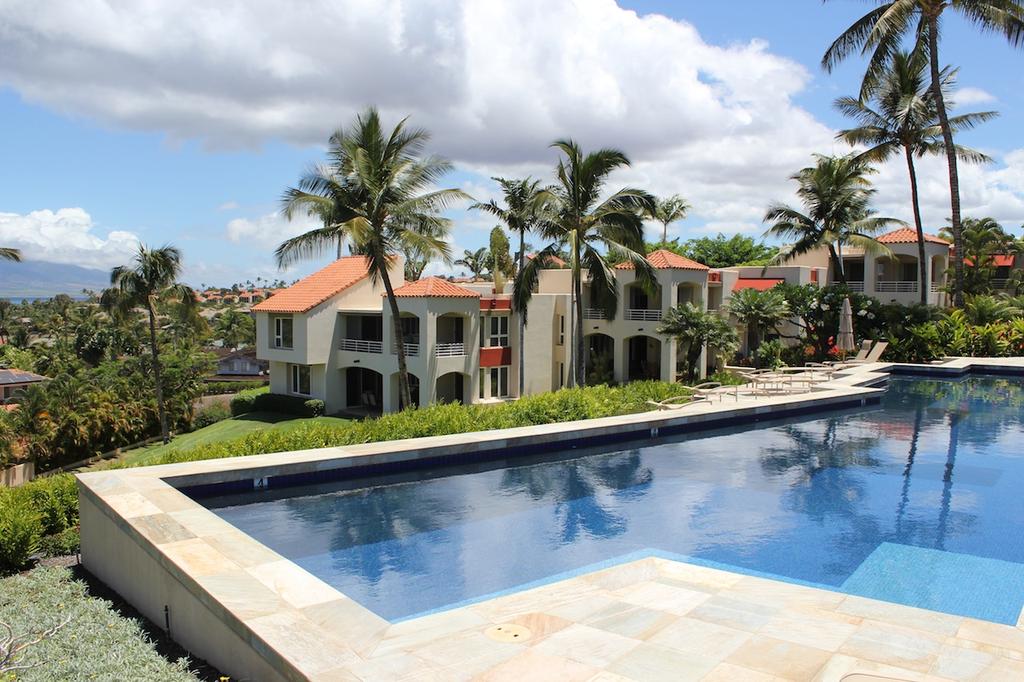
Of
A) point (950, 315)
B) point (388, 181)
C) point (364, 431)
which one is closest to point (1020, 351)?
point (950, 315)

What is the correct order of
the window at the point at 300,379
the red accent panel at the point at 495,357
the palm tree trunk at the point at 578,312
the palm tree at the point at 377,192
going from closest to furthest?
the palm tree at the point at 377,192 < the palm tree trunk at the point at 578,312 < the red accent panel at the point at 495,357 < the window at the point at 300,379

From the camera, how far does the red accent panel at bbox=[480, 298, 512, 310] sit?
3325cm

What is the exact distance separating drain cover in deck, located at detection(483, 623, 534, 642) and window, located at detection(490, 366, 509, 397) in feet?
92.7

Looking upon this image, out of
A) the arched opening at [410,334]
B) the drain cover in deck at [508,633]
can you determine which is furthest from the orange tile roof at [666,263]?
the drain cover in deck at [508,633]

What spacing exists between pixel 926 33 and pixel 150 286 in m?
36.1

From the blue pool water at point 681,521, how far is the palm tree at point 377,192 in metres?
13.1

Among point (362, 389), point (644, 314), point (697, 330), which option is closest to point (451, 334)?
point (362, 389)

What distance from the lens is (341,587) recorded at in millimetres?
8445

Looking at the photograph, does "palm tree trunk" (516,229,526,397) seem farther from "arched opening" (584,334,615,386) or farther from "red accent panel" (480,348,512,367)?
"arched opening" (584,334,615,386)

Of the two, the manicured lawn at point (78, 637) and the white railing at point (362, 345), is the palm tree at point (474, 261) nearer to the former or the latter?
the white railing at point (362, 345)

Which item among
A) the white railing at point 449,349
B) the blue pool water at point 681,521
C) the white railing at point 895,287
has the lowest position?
the blue pool water at point 681,521

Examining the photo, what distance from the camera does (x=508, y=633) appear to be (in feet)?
19.2

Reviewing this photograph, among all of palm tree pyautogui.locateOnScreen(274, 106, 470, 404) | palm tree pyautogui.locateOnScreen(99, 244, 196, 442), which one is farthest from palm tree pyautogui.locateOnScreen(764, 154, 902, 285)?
palm tree pyautogui.locateOnScreen(99, 244, 196, 442)

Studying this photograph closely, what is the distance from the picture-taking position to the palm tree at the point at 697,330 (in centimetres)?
2984
